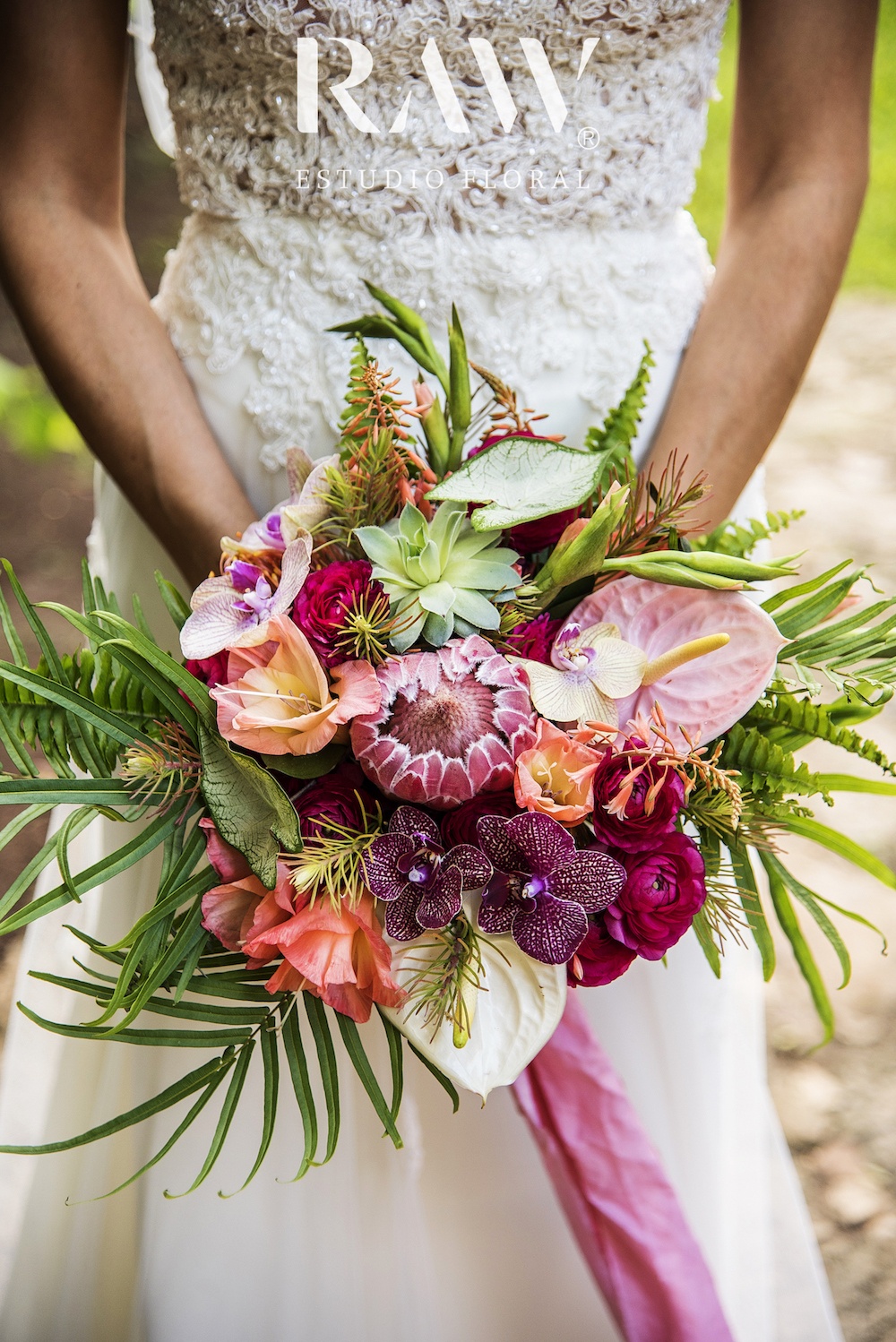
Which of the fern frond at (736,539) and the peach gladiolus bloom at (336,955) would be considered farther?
the fern frond at (736,539)

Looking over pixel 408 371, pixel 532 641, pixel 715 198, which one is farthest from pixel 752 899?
pixel 715 198

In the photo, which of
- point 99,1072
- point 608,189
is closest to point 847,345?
point 608,189

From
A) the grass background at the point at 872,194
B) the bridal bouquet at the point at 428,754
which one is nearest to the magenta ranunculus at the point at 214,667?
the bridal bouquet at the point at 428,754

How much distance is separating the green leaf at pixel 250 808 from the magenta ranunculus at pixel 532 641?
18cm

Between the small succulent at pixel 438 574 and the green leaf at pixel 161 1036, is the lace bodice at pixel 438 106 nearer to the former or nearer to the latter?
the small succulent at pixel 438 574

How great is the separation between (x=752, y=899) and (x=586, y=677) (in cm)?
23

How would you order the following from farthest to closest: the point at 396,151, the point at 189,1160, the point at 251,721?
the point at 189,1160 < the point at 396,151 < the point at 251,721

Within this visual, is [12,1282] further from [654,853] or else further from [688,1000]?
[654,853]

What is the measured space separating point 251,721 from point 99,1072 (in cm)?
80

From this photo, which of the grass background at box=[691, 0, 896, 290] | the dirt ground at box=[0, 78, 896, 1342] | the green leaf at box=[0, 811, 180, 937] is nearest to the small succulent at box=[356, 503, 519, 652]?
the green leaf at box=[0, 811, 180, 937]

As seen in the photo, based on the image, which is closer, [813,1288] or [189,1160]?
[189,1160]

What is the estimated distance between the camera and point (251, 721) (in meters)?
0.61

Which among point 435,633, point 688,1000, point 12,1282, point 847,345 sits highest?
point 847,345

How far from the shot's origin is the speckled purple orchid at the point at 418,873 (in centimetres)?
60
